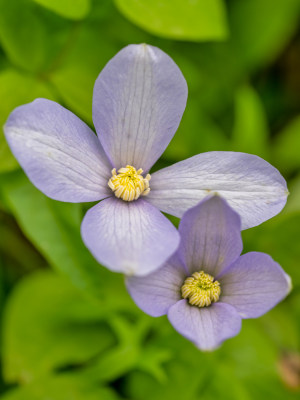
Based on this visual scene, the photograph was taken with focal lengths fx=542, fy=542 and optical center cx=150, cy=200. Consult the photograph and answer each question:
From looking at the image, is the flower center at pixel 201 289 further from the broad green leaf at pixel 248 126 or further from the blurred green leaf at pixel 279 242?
the broad green leaf at pixel 248 126

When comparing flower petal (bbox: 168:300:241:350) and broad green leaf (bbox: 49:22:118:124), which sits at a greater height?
broad green leaf (bbox: 49:22:118:124)

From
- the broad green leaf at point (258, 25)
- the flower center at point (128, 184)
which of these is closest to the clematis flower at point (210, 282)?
the flower center at point (128, 184)

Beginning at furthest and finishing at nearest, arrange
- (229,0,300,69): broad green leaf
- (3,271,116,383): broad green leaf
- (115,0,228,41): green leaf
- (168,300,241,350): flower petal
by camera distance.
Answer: (229,0,300,69): broad green leaf, (3,271,116,383): broad green leaf, (115,0,228,41): green leaf, (168,300,241,350): flower petal

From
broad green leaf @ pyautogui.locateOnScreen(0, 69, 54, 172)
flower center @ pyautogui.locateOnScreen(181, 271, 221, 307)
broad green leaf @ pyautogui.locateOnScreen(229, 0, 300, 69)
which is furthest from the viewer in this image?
broad green leaf @ pyautogui.locateOnScreen(229, 0, 300, 69)

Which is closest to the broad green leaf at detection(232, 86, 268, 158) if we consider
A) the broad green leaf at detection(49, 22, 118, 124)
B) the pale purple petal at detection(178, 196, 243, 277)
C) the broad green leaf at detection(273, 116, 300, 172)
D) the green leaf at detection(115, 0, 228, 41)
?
the broad green leaf at detection(273, 116, 300, 172)

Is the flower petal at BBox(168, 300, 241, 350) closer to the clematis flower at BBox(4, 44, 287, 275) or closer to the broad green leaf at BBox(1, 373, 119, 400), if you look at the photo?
the clematis flower at BBox(4, 44, 287, 275)

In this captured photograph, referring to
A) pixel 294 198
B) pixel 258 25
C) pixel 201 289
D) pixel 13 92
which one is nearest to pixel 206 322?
pixel 201 289

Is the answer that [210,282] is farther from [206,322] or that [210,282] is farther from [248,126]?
[248,126]
